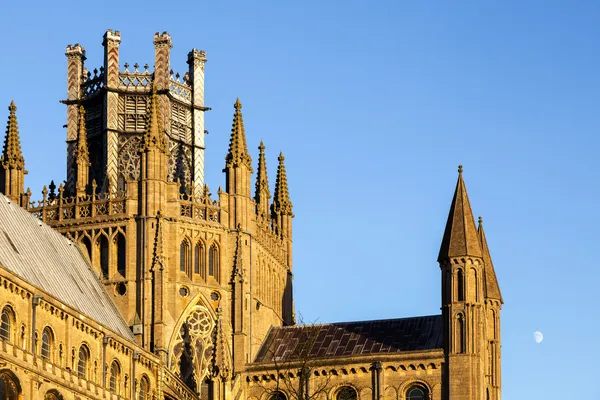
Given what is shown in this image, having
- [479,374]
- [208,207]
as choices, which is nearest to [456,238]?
[479,374]

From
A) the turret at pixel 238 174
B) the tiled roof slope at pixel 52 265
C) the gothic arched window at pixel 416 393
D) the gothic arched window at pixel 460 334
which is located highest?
the turret at pixel 238 174

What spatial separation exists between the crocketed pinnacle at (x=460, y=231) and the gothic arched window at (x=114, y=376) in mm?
21938

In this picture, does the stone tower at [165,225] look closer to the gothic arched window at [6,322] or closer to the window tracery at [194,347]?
the window tracery at [194,347]

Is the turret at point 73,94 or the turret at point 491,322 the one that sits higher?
the turret at point 73,94

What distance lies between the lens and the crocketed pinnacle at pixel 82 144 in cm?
12356

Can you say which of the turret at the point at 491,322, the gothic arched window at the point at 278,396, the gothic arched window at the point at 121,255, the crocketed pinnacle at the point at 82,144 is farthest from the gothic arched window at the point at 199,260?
the turret at the point at 491,322

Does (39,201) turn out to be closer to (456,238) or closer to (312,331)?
(312,331)

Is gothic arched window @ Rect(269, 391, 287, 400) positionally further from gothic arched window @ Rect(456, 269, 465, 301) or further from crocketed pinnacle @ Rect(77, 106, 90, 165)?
crocketed pinnacle @ Rect(77, 106, 90, 165)

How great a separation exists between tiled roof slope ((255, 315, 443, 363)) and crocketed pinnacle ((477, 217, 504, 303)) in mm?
5828

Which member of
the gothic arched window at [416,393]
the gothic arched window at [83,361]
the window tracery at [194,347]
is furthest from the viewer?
the window tracery at [194,347]

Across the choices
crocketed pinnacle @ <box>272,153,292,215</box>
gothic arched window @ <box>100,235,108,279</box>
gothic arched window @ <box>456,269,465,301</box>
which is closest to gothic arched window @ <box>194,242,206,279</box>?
gothic arched window @ <box>100,235,108,279</box>

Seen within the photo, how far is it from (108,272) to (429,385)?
20.6 m

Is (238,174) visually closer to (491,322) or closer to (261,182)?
(261,182)

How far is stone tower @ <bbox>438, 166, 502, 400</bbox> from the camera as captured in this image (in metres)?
114
